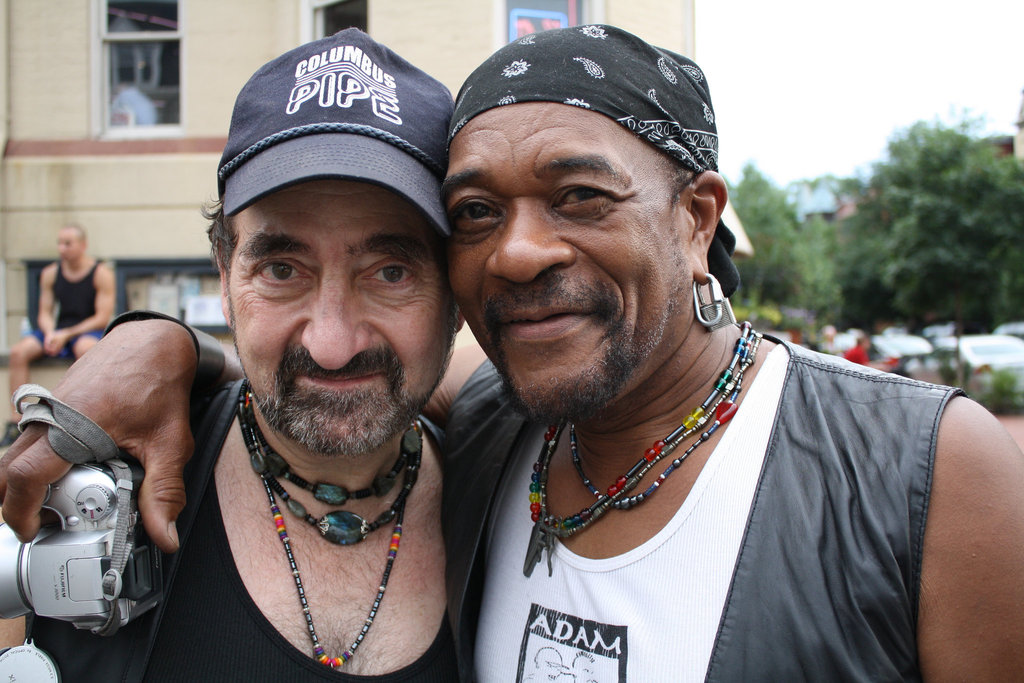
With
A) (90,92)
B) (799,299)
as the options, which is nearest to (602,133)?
(90,92)

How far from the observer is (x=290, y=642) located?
5.44 ft

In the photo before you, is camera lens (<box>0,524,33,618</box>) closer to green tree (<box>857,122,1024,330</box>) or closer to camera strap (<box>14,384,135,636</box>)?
camera strap (<box>14,384,135,636</box>)

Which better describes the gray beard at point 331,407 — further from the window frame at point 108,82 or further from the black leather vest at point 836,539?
the window frame at point 108,82

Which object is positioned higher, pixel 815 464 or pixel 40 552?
pixel 815 464

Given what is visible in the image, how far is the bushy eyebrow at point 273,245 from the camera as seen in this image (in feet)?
5.68

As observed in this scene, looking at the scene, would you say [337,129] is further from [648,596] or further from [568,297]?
[648,596]

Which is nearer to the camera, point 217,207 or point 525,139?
point 525,139

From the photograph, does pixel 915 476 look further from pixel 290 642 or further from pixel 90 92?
pixel 90 92

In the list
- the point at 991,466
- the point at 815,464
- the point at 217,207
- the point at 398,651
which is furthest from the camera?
the point at 217,207

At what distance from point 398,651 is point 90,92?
729 centimetres

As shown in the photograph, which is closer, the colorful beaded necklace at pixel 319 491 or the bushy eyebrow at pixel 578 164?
the bushy eyebrow at pixel 578 164

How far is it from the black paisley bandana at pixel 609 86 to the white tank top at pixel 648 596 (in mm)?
582

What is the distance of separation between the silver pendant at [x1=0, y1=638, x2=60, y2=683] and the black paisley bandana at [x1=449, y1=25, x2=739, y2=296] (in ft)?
4.68

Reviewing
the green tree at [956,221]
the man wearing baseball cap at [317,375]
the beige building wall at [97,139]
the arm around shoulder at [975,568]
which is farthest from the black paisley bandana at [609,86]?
the green tree at [956,221]
